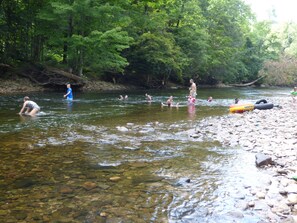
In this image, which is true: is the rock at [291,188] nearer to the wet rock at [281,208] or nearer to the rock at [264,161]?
the wet rock at [281,208]

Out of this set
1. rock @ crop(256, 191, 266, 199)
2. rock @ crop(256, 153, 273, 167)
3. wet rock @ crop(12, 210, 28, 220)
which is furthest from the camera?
rock @ crop(256, 153, 273, 167)

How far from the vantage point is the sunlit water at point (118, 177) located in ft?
14.4

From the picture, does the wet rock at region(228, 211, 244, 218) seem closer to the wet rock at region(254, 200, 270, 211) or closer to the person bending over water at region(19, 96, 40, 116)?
the wet rock at region(254, 200, 270, 211)

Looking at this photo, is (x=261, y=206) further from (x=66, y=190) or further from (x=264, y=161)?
(x=66, y=190)

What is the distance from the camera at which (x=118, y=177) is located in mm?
Answer: 5848

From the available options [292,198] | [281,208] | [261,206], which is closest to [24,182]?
[261,206]

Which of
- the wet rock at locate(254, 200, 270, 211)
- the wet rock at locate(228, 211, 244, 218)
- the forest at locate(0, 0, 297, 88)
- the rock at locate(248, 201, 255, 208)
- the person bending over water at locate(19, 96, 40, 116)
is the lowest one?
the wet rock at locate(228, 211, 244, 218)

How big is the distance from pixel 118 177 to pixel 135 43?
29.7 meters

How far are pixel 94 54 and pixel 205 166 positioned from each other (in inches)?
985

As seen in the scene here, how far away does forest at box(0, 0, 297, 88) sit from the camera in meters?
27.3

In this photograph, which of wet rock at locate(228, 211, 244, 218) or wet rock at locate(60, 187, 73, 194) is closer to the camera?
wet rock at locate(228, 211, 244, 218)

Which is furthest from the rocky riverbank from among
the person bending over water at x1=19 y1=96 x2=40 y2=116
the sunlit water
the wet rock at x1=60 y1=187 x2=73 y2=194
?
the person bending over water at x1=19 y1=96 x2=40 y2=116

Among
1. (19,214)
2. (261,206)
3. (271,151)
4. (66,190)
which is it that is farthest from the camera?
(271,151)

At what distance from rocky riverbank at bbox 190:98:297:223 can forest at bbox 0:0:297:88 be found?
17.9 meters
